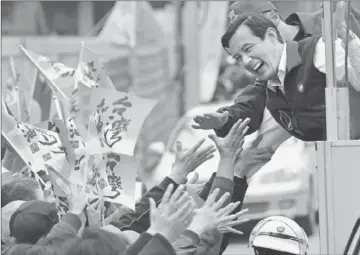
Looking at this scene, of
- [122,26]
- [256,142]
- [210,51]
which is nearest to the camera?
[256,142]

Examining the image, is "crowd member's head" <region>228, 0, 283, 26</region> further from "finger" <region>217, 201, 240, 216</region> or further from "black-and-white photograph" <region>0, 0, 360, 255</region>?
"finger" <region>217, 201, 240, 216</region>

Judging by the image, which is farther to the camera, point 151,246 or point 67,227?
point 67,227

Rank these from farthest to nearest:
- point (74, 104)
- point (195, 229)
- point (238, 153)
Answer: point (74, 104), point (238, 153), point (195, 229)

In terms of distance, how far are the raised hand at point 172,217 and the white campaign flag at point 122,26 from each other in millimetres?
15341

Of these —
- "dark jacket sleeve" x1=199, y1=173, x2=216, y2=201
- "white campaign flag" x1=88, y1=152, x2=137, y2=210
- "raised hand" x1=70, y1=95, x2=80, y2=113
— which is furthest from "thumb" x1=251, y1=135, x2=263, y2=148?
"raised hand" x1=70, y1=95, x2=80, y2=113

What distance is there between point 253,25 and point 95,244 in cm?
185

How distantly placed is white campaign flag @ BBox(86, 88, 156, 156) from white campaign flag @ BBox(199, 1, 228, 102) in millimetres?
14042

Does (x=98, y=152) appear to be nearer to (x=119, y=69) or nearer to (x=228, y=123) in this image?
(x=228, y=123)

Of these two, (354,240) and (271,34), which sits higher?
(271,34)

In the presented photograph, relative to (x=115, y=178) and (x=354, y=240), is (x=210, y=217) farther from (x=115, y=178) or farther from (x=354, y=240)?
(x=115, y=178)

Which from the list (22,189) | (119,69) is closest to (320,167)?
(22,189)

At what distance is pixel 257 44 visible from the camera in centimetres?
546

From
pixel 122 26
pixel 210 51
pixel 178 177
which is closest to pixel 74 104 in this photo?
pixel 178 177

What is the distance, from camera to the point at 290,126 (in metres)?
5.72
